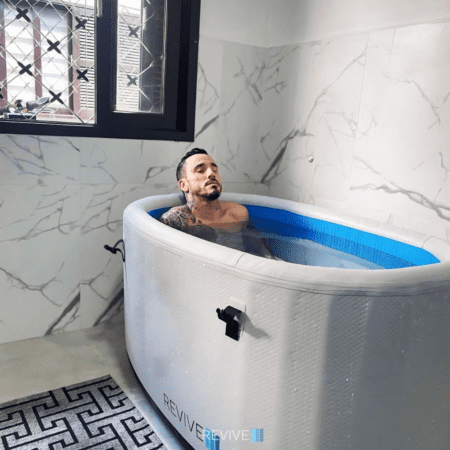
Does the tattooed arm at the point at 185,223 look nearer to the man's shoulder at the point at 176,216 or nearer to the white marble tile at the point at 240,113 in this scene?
the man's shoulder at the point at 176,216

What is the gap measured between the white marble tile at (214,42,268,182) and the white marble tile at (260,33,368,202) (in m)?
0.05

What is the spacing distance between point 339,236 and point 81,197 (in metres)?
1.19

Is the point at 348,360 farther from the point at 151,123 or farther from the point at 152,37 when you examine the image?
the point at 152,37

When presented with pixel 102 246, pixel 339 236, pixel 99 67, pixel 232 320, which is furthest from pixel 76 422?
pixel 99 67

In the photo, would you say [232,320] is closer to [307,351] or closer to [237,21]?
[307,351]

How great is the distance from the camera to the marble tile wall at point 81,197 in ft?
6.16

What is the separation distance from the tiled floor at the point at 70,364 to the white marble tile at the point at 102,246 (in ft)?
0.38

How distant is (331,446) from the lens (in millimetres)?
1052

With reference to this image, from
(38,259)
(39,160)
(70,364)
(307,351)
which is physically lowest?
(70,364)

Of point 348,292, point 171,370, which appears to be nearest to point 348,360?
point 348,292

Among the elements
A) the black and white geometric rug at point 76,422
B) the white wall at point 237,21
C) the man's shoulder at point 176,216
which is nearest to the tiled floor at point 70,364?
the black and white geometric rug at point 76,422

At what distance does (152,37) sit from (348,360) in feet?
6.01

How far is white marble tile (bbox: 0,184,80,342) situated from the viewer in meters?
1.88

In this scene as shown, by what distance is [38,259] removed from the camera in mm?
1965
